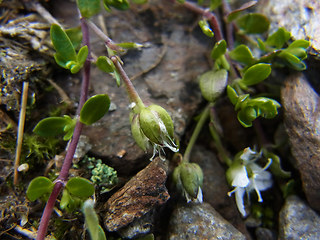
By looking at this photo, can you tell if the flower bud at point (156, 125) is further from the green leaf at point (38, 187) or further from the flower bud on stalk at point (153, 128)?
the green leaf at point (38, 187)

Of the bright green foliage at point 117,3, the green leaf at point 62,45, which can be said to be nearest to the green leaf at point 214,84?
the bright green foliage at point 117,3

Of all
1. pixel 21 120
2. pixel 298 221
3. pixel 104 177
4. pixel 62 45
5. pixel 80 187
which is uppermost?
pixel 62 45

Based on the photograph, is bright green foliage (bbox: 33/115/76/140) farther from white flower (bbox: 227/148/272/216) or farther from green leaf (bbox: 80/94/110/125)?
white flower (bbox: 227/148/272/216)

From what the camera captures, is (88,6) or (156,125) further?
(88,6)

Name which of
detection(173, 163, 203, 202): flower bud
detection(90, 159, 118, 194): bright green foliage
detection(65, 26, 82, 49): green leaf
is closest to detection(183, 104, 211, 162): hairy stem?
detection(173, 163, 203, 202): flower bud

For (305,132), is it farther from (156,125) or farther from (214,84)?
(156,125)

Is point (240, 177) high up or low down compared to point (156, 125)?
down

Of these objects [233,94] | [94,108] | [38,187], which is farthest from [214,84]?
[38,187]

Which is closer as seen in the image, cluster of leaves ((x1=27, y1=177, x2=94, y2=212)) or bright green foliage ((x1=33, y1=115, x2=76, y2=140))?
cluster of leaves ((x1=27, y1=177, x2=94, y2=212))
